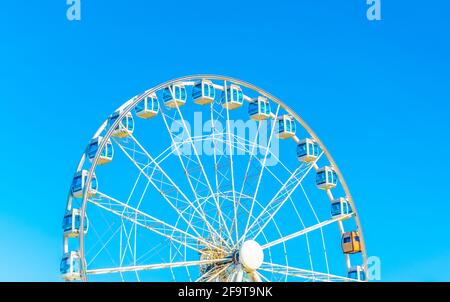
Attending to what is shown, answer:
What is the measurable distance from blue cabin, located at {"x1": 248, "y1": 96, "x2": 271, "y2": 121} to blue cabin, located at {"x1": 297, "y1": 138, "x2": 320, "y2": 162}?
2.19 meters

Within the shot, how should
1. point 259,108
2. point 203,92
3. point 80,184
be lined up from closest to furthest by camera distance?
point 80,184 → point 203,92 → point 259,108

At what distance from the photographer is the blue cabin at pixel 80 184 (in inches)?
1543

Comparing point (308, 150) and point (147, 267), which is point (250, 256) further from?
point (308, 150)

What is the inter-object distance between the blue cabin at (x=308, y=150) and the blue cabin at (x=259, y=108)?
7.20 ft

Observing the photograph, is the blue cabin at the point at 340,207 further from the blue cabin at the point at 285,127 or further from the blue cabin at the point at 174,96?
the blue cabin at the point at 174,96

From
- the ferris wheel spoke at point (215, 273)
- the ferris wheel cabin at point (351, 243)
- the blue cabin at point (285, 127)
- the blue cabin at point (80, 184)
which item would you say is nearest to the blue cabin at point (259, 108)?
the blue cabin at point (285, 127)

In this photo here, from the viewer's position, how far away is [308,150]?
46.6 meters

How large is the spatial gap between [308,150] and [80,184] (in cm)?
1127

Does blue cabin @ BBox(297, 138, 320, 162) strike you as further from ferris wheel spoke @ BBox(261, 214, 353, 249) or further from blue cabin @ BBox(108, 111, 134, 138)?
blue cabin @ BBox(108, 111, 134, 138)

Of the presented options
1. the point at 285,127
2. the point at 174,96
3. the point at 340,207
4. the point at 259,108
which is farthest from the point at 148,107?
the point at 340,207
